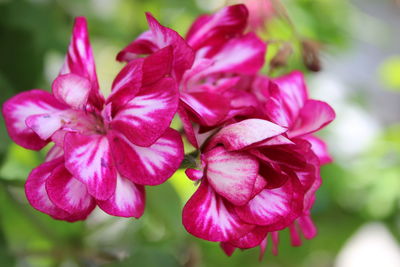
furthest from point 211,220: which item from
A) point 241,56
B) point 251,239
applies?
point 241,56

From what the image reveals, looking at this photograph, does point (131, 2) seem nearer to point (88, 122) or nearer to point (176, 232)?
point (176, 232)

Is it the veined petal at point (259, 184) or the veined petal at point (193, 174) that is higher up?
the veined petal at point (193, 174)

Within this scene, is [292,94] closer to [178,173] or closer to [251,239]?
[251,239]

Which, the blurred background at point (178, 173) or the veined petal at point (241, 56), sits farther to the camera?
the blurred background at point (178, 173)

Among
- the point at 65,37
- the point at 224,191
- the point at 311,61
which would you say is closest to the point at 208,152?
the point at 224,191

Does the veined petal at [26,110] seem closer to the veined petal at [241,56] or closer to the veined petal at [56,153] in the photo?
the veined petal at [56,153]

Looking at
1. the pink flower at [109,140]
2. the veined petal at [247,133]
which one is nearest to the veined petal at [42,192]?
the pink flower at [109,140]

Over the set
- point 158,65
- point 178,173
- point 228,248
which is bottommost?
point 178,173

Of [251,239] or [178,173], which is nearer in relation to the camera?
[251,239]
